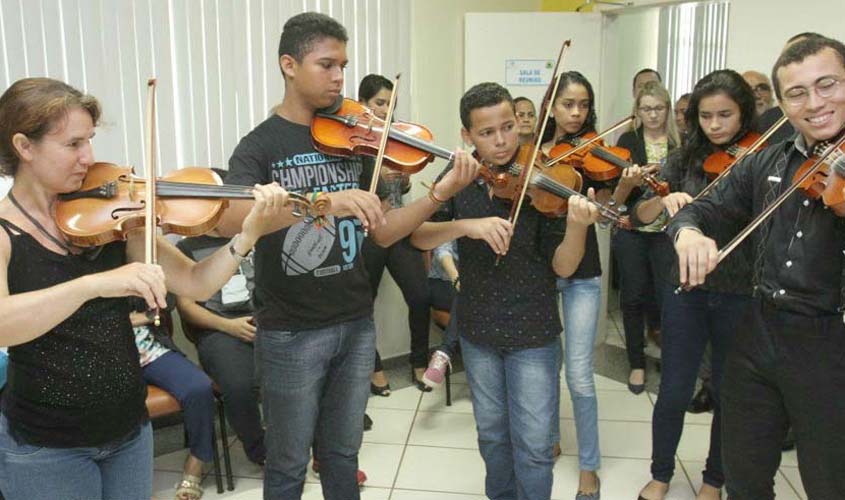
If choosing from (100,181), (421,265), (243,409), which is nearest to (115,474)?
(100,181)

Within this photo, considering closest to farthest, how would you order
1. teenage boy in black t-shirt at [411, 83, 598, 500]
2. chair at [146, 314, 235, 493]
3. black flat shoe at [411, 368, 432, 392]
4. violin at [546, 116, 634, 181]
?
teenage boy in black t-shirt at [411, 83, 598, 500], chair at [146, 314, 235, 493], violin at [546, 116, 634, 181], black flat shoe at [411, 368, 432, 392]

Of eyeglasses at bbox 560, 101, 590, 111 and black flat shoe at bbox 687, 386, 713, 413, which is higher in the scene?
eyeglasses at bbox 560, 101, 590, 111

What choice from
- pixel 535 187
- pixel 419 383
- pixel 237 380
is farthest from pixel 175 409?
pixel 535 187

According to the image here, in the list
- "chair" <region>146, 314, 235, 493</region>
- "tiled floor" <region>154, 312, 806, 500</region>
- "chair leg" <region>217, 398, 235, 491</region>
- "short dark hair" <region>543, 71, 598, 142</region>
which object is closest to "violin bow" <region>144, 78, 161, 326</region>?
"chair" <region>146, 314, 235, 493</region>

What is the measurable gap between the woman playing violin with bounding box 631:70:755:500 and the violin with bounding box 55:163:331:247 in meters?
Result: 1.34

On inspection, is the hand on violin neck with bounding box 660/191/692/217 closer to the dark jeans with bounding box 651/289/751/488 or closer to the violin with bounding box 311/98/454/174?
the dark jeans with bounding box 651/289/751/488

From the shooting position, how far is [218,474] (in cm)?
266

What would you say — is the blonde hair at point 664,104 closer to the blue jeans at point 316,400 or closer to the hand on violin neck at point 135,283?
the blue jeans at point 316,400

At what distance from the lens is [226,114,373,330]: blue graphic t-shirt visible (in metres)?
1.73

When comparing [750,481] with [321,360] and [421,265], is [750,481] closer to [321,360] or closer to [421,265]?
[321,360]

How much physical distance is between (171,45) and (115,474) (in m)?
2.13

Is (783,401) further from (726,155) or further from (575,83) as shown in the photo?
(575,83)

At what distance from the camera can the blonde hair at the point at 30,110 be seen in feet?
4.25

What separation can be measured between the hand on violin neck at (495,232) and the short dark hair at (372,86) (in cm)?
174
